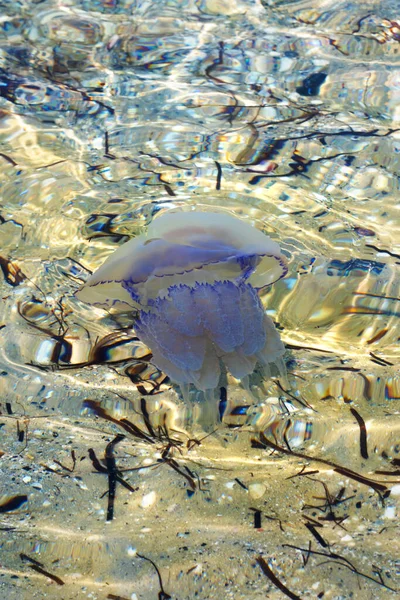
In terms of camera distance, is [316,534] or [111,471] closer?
[316,534]

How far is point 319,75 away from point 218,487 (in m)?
3.37

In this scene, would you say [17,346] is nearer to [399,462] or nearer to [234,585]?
[234,585]

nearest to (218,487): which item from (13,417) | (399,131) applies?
(13,417)

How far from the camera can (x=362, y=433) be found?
7.57ft

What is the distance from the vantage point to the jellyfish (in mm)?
2412

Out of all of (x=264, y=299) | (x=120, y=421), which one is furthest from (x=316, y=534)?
(x=264, y=299)

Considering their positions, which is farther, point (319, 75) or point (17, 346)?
point (319, 75)

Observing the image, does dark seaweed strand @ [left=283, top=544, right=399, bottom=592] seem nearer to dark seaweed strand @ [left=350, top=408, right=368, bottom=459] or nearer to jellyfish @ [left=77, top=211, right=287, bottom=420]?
dark seaweed strand @ [left=350, top=408, right=368, bottom=459]

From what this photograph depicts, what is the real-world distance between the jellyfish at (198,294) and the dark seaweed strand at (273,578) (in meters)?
0.72

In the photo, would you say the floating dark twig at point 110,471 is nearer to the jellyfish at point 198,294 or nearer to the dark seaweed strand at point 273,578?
the jellyfish at point 198,294

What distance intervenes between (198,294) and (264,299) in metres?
0.58

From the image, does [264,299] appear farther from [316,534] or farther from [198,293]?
[316,534]

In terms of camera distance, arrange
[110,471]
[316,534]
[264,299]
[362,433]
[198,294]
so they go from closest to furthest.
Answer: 1. [316,534]
2. [110,471]
3. [362,433]
4. [198,294]
5. [264,299]

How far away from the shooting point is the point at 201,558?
6.15 feet
